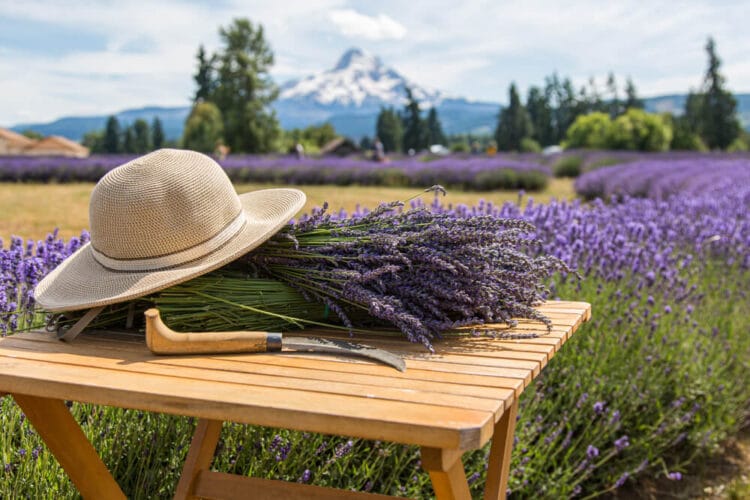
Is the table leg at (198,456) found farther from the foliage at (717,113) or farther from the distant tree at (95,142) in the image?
the distant tree at (95,142)

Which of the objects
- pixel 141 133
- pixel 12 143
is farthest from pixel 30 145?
pixel 141 133

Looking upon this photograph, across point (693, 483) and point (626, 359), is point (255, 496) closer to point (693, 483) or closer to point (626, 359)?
point (626, 359)

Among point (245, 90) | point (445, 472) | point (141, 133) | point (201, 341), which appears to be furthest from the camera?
→ point (141, 133)

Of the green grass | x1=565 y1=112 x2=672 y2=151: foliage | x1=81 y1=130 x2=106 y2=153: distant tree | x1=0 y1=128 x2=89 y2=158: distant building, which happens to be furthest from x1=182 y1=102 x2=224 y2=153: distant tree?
x1=0 y1=128 x2=89 y2=158: distant building

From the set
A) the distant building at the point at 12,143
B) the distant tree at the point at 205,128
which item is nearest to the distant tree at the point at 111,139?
the distant building at the point at 12,143

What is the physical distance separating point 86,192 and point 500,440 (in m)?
15.2

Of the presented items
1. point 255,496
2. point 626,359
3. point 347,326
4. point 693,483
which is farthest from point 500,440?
point 693,483

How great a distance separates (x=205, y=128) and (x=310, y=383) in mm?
41076

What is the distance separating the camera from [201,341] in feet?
4.82

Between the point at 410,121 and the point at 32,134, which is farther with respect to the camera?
the point at 32,134

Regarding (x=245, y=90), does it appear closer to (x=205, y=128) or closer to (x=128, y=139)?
(x=205, y=128)

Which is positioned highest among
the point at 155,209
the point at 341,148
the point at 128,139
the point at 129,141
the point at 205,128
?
the point at 128,139

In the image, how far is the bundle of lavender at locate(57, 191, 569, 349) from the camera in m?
1.64

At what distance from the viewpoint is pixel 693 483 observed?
3125 millimetres
